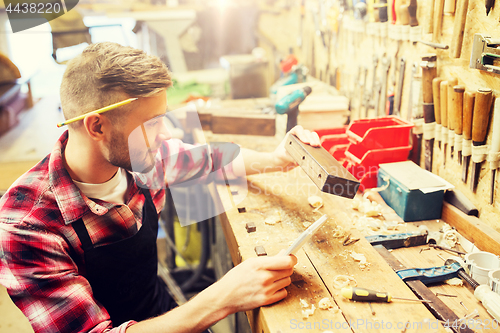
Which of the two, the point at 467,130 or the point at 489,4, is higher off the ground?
the point at 489,4

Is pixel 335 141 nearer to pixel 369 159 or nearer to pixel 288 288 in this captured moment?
pixel 369 159

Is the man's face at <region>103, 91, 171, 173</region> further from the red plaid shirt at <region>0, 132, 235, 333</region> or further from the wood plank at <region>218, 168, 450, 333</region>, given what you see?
the wood plank at <region>218, 168, 450, 333</region>

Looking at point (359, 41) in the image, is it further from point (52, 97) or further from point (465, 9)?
point (52, 97)

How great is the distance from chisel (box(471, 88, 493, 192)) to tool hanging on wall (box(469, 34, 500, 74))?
86 mm

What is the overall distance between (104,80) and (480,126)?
1.31 m

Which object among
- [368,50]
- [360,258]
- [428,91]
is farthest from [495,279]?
[368,50]

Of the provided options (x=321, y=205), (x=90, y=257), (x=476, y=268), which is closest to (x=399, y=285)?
(x=476, y=268)

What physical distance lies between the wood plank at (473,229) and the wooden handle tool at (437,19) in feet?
2.33

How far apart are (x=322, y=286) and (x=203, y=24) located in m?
4.37

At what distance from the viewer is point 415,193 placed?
4.68ft

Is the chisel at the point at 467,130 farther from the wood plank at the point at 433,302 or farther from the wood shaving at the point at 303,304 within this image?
the wood shaving at the point at 303,304

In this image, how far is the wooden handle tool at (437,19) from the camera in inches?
57.8

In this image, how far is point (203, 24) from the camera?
4.71 meters

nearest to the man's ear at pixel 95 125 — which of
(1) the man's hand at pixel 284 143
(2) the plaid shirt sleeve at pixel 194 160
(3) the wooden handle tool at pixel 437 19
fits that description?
(2) the plaid shirt sleeve at pixel 194 160
